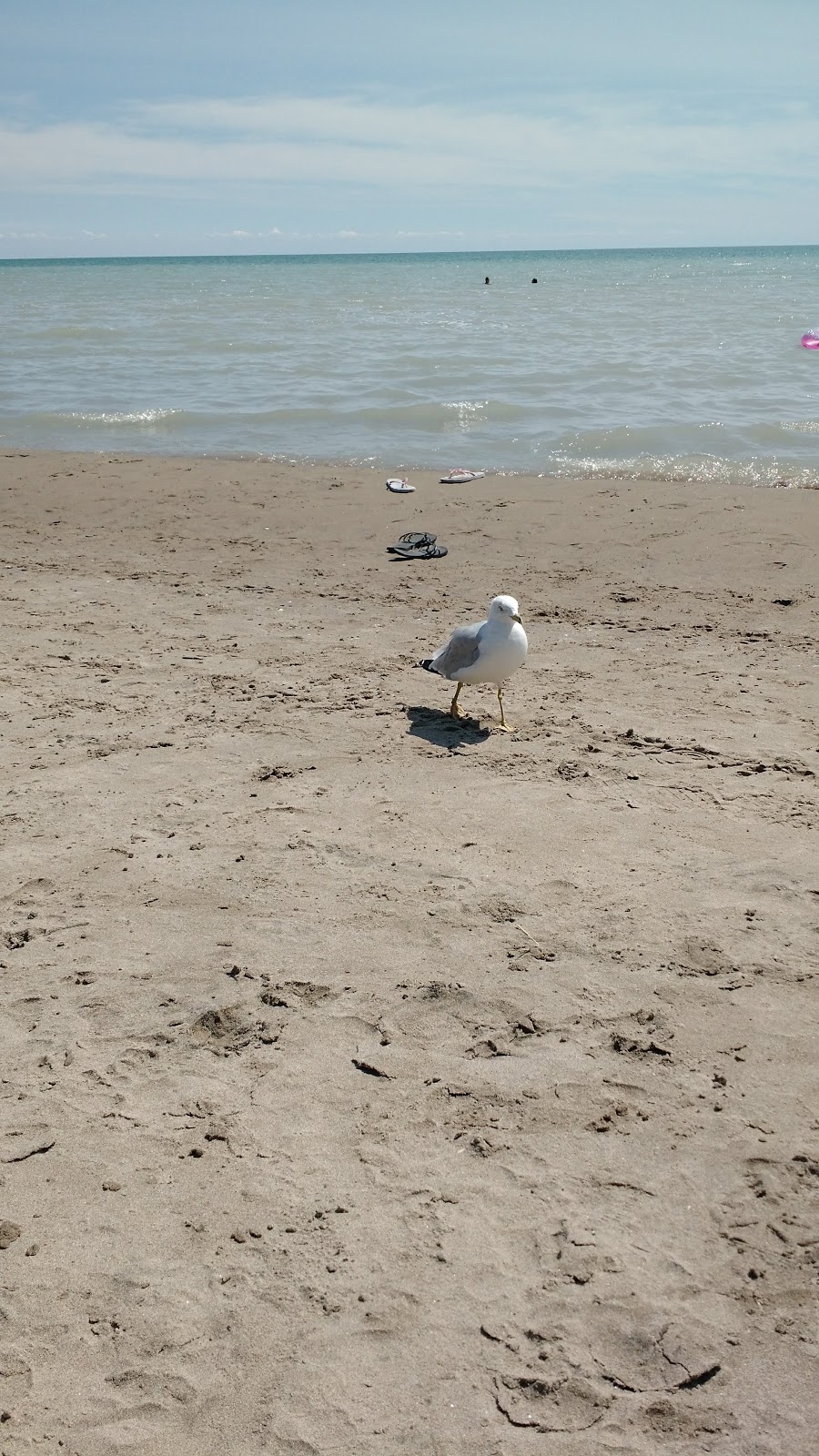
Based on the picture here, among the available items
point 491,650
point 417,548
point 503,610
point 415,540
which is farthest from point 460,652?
point 415,540

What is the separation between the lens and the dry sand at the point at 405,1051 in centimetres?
227

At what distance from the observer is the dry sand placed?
2268 millimetres

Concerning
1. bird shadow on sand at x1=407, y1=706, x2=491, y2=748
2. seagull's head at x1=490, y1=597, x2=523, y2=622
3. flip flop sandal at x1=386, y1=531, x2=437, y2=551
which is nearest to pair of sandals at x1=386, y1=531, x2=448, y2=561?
flip flop sandal at x1=386, y1=531, x2=437, y2=551

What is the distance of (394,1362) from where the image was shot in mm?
2287

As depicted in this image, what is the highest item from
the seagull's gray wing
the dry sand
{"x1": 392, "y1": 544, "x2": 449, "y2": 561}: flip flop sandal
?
{"x1": 392, "y1": 544, "x2": 449, "y2": 561}: flip flop sandal

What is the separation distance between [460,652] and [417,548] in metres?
3.25

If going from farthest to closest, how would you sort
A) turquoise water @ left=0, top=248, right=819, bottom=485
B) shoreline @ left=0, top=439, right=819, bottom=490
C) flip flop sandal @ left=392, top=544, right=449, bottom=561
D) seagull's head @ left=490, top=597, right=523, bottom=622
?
turquoise water @ left=0, top=248, right=819, bottom=485, shoreline @ left=0, top=439, right=819, bottom=490, flip flop sandal @ left=392, top=544, right=449, bottom=561, seagull's head @ left=490, top=597, right=523, bottom=622

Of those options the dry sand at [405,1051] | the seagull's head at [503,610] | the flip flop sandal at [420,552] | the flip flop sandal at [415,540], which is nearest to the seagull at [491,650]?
the seagull's head at [503,610]

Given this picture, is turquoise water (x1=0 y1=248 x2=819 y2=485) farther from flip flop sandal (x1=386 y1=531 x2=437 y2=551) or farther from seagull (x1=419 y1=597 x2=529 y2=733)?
seagull (x1=419 y1=597 x2=529 y2=733)

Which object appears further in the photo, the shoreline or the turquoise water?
the turquoise water

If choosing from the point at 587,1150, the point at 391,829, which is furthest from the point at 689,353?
the point at 587,1150

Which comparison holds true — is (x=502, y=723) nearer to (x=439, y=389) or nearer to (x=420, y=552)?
(x=420, y=552)

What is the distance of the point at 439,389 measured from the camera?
15.7m

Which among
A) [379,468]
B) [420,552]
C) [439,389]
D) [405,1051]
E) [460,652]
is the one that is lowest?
[405,1051]
